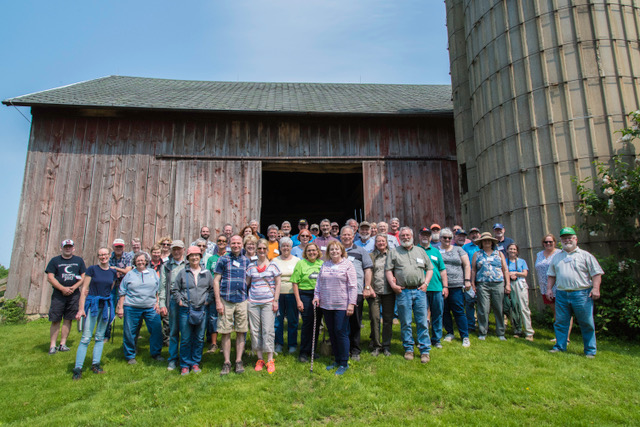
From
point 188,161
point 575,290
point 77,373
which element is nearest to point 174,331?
point 77,373

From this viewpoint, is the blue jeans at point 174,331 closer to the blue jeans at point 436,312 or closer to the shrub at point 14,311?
the blue jeans at point 436,312

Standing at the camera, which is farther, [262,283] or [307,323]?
[307,323]

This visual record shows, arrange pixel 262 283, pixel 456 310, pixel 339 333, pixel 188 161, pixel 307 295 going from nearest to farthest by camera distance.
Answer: pixel 339 333
pixel 262 283
pixel 307 295
pixel 456 310
pixel 188 161

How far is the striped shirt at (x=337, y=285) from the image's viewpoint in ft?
17.4

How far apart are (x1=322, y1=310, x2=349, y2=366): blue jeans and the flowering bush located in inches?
189

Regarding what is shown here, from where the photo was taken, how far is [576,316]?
592 centimetres

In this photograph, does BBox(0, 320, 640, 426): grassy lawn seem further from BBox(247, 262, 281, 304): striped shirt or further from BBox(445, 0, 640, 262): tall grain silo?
BBox(445, 0, 640, 262): tall grain silo

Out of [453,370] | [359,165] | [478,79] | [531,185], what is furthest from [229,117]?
[453,370]

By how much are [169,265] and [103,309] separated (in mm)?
1114

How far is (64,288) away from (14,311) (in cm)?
474

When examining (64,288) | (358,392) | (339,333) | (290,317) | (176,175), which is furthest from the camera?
(176,175)

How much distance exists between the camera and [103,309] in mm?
5770

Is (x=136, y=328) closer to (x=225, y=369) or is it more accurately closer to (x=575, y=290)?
(x=225, y=369)

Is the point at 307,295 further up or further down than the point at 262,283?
further down
